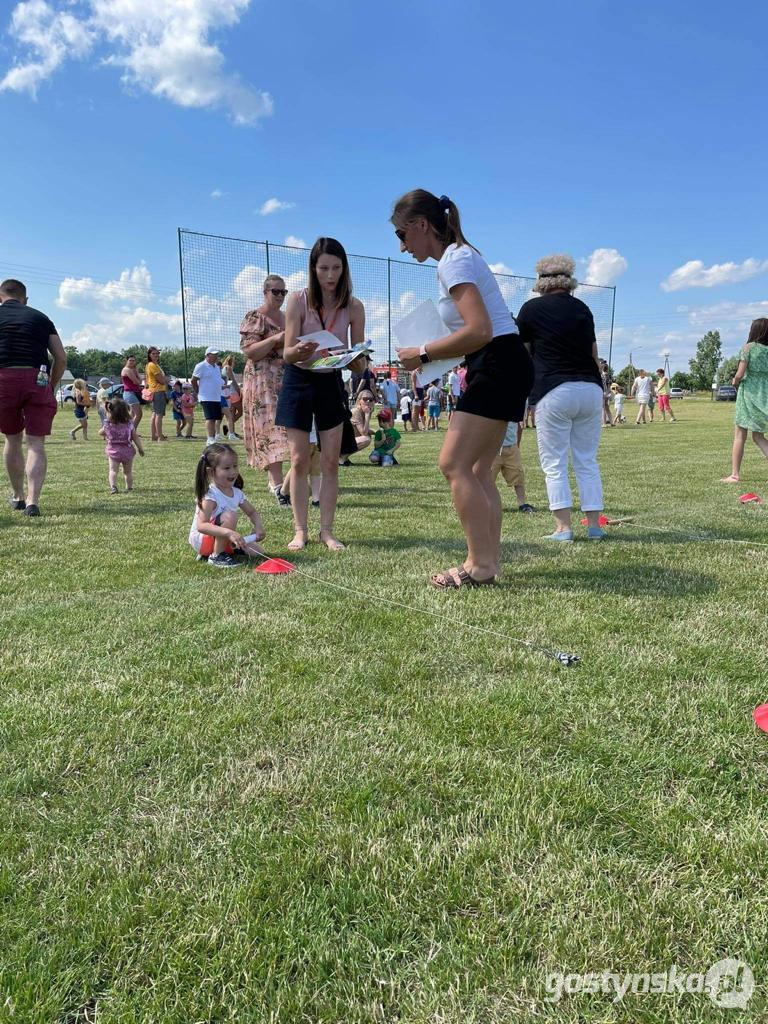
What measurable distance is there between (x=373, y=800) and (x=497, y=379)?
2258mm

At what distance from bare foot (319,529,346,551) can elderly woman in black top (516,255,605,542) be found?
1.58 m

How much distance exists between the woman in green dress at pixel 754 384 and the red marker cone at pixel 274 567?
578 cm

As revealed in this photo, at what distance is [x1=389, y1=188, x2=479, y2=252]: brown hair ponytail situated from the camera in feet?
10.8

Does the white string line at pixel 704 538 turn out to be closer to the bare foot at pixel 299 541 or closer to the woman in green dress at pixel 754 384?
the bare foot at pixel 299 541

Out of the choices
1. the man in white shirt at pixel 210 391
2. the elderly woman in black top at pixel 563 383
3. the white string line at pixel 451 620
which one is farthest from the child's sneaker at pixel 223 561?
the man in white shirt at pixel 210 391

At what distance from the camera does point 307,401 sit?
450 cm

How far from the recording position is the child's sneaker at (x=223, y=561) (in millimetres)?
4035

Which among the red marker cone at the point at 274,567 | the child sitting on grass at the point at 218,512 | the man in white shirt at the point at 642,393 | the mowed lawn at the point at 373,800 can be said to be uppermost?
the man in white shirt at the point at 642,393

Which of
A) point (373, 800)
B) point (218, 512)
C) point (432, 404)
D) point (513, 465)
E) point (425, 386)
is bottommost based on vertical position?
point (373, 800)

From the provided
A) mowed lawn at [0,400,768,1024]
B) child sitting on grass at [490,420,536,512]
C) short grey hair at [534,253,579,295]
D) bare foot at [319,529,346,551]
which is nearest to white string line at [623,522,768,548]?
mowed lawn at [0,400,768,1024]

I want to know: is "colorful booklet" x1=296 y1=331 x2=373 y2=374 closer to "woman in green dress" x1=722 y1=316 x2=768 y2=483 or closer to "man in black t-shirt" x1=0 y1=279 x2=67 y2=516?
"man in black t-shirt" x1=0 y1=279 x2=67 y2=516

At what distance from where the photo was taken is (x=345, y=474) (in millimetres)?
9320

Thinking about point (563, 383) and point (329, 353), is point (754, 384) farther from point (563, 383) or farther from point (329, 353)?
point (329, 353)

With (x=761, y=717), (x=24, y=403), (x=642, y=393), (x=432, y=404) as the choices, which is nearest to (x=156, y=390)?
(x=432, y=404)
